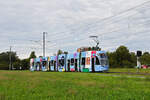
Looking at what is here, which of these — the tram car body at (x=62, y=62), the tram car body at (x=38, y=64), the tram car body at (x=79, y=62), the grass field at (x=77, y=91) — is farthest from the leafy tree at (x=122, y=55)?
the grass field at (x=77, y=91)

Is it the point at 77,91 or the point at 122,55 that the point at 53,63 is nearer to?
the point at 77,91

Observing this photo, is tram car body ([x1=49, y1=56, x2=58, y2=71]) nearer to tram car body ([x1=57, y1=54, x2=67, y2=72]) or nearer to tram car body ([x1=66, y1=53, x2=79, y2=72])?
tram car body ([x1=57, y1=54, x2=67, y2=72])

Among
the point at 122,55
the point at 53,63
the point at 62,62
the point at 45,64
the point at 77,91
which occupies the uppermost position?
the point at 122,55

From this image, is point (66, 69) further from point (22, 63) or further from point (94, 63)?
point (22, 63)

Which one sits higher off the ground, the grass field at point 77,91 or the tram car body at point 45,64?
the tram car body at point 45,64

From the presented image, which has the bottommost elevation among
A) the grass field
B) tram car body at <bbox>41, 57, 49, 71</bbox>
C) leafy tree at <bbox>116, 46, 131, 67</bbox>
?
the grass field

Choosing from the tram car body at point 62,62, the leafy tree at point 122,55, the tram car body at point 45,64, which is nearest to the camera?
the tram car body at point 62,62

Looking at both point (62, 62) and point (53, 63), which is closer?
point (62, 62)

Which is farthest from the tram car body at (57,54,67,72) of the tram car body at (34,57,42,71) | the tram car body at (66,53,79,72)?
the tram car body at (34,57,42,71)

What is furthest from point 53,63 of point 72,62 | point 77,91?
point 77,91

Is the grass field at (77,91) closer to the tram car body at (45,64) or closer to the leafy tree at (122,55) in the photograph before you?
the tram car body at (45,64)

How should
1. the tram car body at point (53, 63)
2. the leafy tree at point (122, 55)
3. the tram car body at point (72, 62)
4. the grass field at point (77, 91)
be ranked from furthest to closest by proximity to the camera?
the leafy tree at point (122, 55) → the tram car body at point (53, 63) → the tram car body at point (72, 62) → the grass field at point (77, 91)

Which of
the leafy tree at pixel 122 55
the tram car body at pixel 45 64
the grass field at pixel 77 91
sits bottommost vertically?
the grass field at pixel 77 91

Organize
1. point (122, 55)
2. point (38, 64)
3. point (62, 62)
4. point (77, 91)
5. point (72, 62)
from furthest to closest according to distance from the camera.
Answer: point (122, 55) → point (38, 64) → point (62, 62) → point (72, 62) → point (77, 91)
